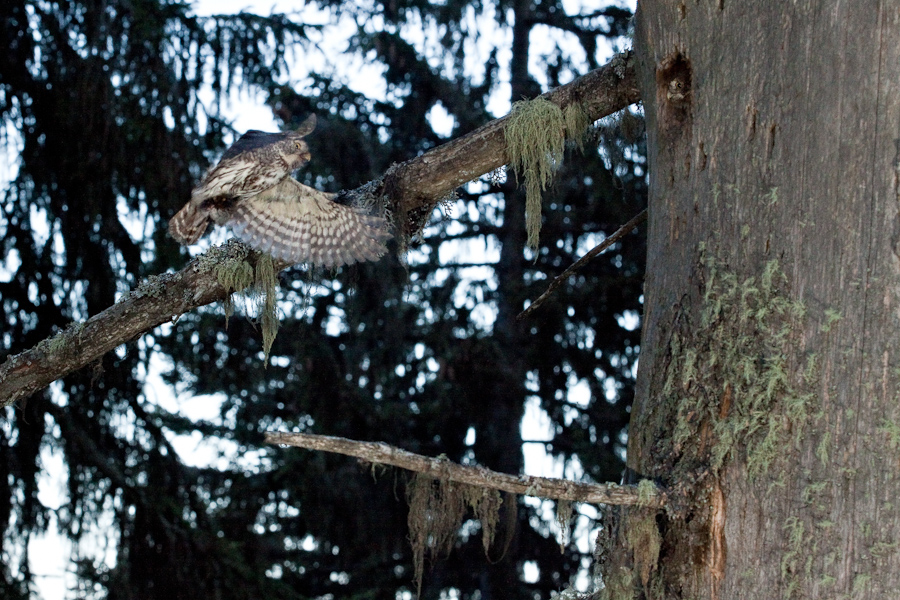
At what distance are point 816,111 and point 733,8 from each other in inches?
19.3

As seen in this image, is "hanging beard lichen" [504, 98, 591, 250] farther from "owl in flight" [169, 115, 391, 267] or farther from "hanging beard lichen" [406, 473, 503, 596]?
"hanging beard lichen" [406, 473, 503, 596]

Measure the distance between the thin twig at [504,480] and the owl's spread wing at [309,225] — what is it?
2089mm

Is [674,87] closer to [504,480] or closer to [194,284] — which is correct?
[504,480]

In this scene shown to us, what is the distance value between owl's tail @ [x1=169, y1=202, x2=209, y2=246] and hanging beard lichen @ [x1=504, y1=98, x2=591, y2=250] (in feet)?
6.02

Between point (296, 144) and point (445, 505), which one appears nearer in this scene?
point (445, 505)

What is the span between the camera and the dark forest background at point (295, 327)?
737cm

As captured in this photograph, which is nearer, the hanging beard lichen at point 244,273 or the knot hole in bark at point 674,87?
the knot hole in bark at point 674,87

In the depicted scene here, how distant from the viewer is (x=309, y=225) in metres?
5.20

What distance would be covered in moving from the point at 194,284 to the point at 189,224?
3.83 ft

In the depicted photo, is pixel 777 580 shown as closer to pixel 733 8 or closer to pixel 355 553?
pixel 733 8

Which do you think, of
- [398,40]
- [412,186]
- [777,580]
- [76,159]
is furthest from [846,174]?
[398,40]

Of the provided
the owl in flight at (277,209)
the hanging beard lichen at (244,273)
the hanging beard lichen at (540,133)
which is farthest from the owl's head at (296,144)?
the hanging beard lichen at (540,133)

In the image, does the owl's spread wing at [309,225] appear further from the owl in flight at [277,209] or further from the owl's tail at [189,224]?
the owl's tail at [189,224]

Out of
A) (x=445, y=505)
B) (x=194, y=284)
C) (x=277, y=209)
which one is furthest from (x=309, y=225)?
(x=445, y=505)
